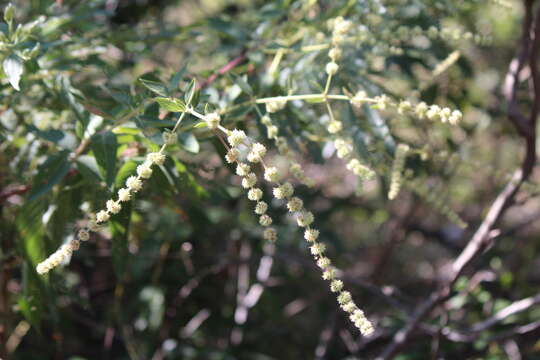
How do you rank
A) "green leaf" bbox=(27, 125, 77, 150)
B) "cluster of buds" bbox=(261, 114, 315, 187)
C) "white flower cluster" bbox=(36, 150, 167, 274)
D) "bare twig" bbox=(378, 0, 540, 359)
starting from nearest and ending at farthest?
"white flower cluster" bbox=(36, 150, 167, 274) → "cluster of buds" bbox=(261, 114, 315, 187) → "green leaf" bbox=(27, 125, 77, 150) → "bare twig" bbox=(378, 0, 540, 359)

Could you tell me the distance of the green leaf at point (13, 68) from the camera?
41.3 inches

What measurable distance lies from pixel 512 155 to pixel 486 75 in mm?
481

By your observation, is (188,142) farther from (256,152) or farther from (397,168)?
(397,168)

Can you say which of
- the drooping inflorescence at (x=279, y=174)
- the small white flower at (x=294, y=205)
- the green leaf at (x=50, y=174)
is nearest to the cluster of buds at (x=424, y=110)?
the drooping inflorescence at (x=279, y=174)

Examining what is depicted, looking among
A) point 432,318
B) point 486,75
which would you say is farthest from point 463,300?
point 486,75

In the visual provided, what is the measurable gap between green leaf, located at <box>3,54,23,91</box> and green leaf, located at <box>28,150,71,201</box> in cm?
20

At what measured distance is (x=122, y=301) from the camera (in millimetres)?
2170

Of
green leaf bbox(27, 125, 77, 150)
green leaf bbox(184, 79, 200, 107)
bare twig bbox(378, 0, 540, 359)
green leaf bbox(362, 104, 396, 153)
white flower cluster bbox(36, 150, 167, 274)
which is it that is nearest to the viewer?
white flower cluster bbox(36, 150, 167, 274)

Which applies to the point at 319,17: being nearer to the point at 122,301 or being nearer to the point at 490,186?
the point at 122,301

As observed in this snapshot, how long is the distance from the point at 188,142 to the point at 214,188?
0.34 meters

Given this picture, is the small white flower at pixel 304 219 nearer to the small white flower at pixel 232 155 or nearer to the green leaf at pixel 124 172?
the small white flower at pixel 232 155

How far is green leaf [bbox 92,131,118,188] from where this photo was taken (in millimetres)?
1123

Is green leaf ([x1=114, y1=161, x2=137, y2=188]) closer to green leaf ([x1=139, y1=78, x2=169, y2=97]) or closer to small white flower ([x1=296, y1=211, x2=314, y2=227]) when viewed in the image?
green leaf ([x1=139, y1=78, x2=169, y2=97])

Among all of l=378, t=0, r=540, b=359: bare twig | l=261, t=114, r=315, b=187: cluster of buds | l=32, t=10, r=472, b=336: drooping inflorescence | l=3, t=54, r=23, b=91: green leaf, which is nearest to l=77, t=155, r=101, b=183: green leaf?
l=32, t=10, r=472, b=336: drooping inflorescence
